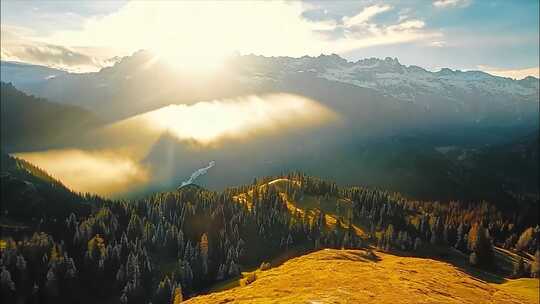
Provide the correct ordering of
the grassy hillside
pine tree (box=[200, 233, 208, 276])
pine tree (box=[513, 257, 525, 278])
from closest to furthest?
1. the grassy hillside
2. pine tree (box=[200, 233, 208, 276])
3. pine tree (box=[513, 257, 525, 278])

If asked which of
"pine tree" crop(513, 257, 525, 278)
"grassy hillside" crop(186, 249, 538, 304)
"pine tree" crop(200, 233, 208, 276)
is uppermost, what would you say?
"grassy hillside" crop(186, 249, 538, 304)

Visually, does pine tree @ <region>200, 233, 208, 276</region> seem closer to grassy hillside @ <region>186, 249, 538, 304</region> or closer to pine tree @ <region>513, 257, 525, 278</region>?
grassy hillside @ <region>186, 249, 538, 304</region>

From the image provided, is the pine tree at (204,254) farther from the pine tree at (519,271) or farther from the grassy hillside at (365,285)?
the pine tree at (519,271)

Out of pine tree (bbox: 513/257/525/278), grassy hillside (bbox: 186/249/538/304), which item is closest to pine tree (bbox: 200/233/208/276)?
grassy hillside (bbox: 186/249/538/304)

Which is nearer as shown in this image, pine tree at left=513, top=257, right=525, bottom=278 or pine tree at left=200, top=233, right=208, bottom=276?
pine tree at left=200, top=233, right=208, bottom=276

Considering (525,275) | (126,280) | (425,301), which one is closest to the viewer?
(425,301)

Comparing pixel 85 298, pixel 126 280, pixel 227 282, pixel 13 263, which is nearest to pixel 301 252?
pixel 227 282

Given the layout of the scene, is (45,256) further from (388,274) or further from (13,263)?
(388,274)

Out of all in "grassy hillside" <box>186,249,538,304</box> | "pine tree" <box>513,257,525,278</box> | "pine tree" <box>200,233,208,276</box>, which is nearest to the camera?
"grassy hillside" <box>186,249,538,304</box>

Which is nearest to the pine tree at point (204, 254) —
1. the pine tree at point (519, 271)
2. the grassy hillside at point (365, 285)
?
the grassy hillside at point (365, 285)
